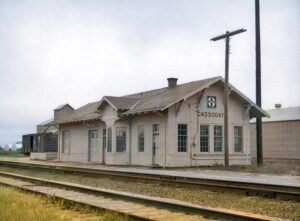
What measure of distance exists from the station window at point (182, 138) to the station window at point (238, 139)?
12.6 ft

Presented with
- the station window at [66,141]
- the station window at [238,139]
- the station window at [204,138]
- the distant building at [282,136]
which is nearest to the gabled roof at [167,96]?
the station window at [204,138]

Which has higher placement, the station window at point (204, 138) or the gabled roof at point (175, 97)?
the gabled roof at point (175, 97)

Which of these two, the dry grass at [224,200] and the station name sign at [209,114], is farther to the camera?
the station name sign at [209,114]

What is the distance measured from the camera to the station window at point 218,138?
24391mm

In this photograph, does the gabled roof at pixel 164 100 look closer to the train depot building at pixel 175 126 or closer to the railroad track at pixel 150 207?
the train depot building at pixel 175 126

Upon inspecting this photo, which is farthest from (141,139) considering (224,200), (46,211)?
(46,211)

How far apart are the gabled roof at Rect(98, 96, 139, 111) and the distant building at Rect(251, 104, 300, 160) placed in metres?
13.6

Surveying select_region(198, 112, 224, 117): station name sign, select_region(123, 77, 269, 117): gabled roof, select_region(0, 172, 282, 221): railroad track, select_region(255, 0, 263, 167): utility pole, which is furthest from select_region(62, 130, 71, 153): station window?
select_region(0, 172, 282, 221): railroad track

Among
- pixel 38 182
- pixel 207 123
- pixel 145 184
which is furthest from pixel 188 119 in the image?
pixel 38 182

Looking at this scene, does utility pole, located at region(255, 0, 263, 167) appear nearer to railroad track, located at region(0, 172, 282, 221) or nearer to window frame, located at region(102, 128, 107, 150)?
window frame, located at region(102, 128, 107, 150)

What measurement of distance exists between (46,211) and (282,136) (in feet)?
94.7

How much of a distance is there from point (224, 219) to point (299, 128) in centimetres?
2719

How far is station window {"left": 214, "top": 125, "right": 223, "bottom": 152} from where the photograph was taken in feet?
80.0

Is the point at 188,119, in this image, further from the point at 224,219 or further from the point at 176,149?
the point at 224,219
